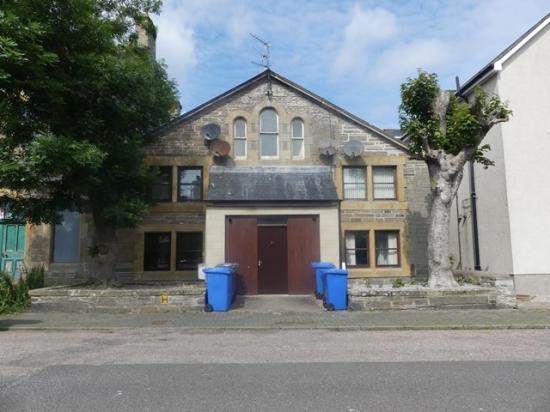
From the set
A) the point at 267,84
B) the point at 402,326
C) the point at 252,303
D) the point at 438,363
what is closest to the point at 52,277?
the point at 252,303

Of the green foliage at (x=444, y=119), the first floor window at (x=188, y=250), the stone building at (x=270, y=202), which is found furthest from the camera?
the first floor window at (x=188, y=250)

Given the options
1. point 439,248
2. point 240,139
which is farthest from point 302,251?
point 240,139

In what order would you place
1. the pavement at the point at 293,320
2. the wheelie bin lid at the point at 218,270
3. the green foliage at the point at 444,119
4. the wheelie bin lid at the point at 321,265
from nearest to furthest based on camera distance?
the pavement at the point at 293,320, the wheelie bin lid at the point at 218,270, the green foliage at the point at 444,119, the wheelie bin lid at the point at 321,265

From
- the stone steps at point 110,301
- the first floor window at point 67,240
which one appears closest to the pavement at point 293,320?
the stone steps at point 110,301

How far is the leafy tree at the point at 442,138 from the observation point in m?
13.2

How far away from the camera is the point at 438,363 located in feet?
23.0

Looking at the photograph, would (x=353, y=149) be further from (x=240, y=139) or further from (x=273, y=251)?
(x=273, y=251)

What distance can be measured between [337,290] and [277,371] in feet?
19.9

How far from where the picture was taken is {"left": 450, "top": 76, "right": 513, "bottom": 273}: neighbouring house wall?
1531cm

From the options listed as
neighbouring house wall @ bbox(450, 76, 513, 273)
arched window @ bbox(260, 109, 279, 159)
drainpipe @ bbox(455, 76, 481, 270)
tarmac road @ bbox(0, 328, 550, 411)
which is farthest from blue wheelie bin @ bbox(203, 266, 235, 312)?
drainpipe @ bbox(455, 76, 481, 270)

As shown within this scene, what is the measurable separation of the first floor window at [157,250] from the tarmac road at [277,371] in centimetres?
675

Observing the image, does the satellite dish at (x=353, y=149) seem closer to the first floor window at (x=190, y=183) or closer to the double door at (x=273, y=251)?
the double door at (x=273, y=251)

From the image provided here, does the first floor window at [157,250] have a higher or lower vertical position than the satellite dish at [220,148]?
lower

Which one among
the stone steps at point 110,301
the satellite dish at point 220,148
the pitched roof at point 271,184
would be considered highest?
the satellite dish at point 220,148
